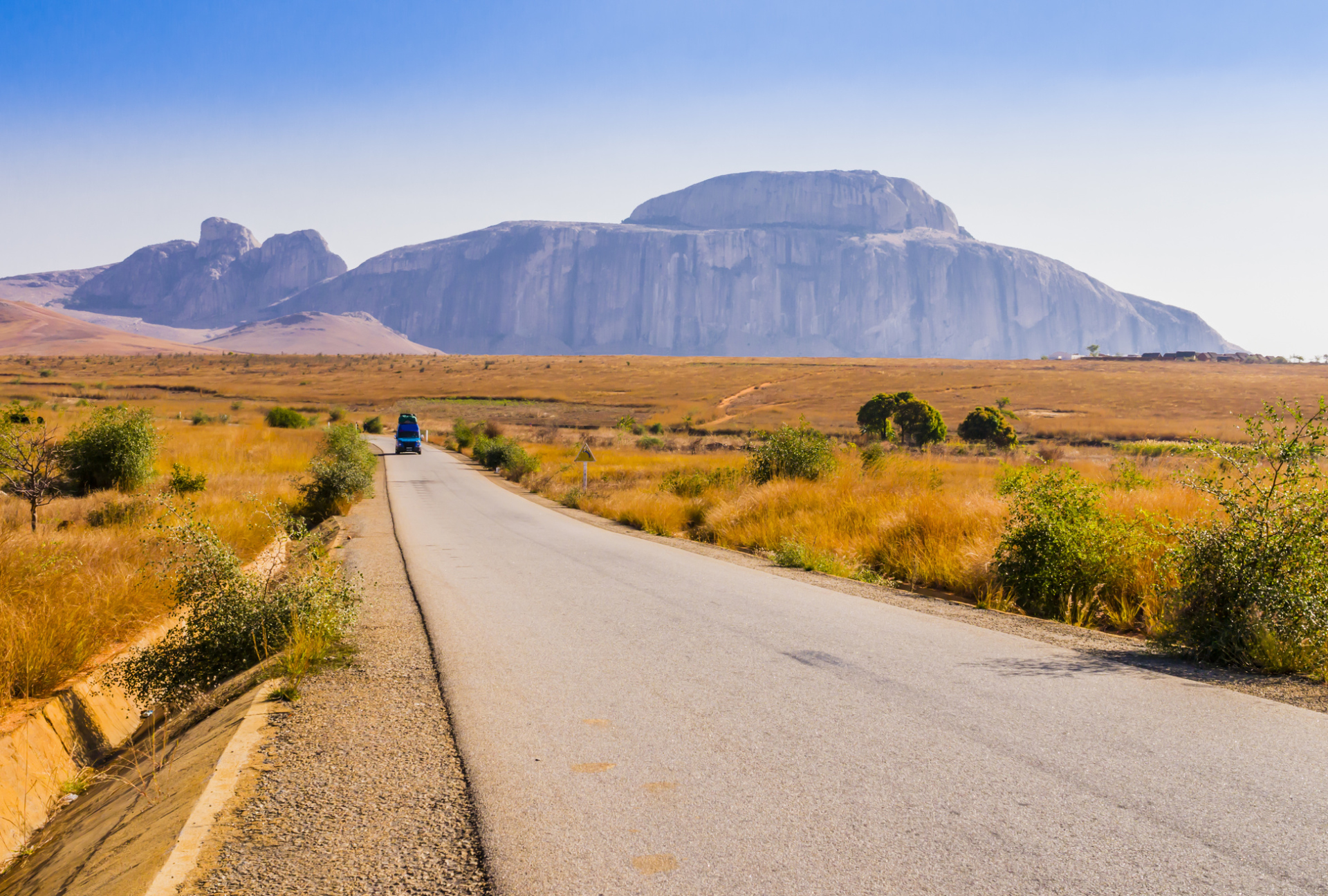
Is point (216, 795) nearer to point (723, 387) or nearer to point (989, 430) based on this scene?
point (989, 430)

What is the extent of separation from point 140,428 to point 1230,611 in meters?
22.6

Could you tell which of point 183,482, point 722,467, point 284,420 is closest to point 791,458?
point 722,467

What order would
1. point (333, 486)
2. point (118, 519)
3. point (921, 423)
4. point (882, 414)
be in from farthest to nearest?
point (882, 414) < point (921, 423) < point (333, 486) < point (118, 519)

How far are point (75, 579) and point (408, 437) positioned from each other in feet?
128

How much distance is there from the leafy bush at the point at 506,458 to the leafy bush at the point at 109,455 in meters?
16.2

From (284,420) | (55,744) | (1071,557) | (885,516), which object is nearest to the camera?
(55,744)

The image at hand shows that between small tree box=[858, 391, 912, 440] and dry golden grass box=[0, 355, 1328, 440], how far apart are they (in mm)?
5555

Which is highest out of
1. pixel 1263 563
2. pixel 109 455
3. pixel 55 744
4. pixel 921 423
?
pixel 921 423

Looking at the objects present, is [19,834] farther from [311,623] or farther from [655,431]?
[655,431]

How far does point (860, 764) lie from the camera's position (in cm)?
441

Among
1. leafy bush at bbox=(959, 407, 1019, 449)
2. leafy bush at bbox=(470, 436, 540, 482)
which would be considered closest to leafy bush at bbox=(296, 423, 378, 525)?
leafy bush at bbox=(470, 436, 540, 482)

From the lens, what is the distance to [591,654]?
6926mm

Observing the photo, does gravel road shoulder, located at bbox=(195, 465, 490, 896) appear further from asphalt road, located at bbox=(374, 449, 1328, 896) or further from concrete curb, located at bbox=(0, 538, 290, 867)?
concrete curb, located at bbox=(0, 538, 290, 867)

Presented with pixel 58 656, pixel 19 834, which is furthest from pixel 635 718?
pixel 58 656
